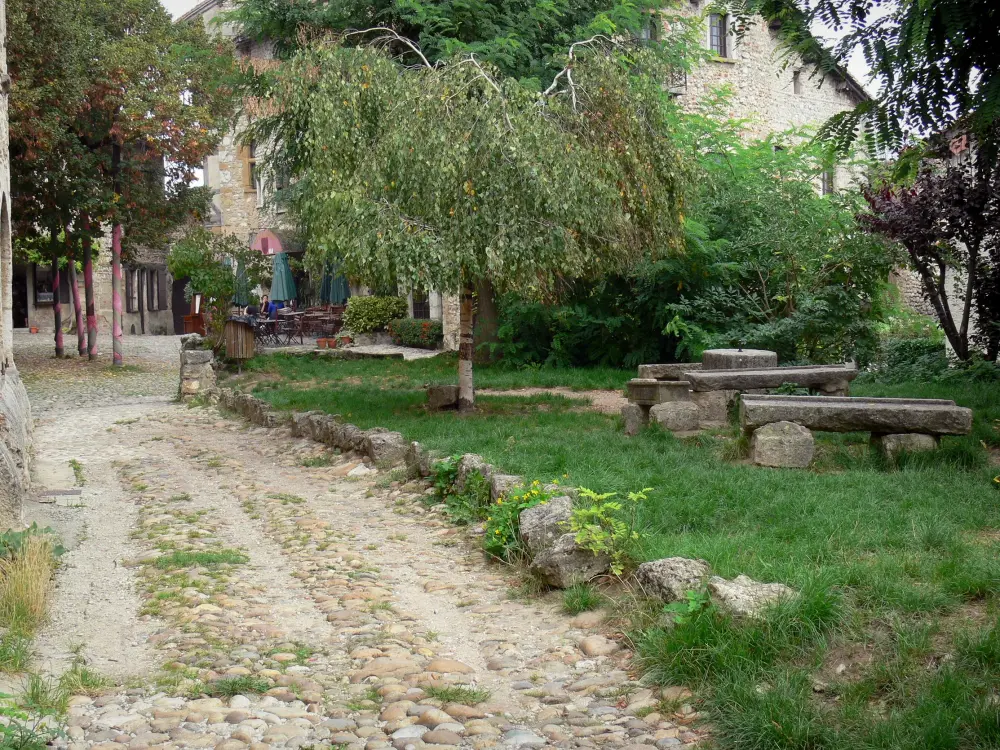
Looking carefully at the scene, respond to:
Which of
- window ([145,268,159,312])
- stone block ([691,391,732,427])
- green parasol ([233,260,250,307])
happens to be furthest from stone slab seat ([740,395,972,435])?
window ([145,268,159,312])

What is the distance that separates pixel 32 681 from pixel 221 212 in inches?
1110

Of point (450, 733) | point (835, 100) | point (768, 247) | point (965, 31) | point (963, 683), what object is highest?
point (835, 100)

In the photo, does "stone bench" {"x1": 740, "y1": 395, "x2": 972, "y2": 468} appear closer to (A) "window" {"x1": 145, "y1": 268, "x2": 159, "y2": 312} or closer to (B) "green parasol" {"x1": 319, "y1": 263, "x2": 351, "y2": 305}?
(B) "green parasol" {"x1": 319, "y1": 263, "x2": 351, "y2": 305}

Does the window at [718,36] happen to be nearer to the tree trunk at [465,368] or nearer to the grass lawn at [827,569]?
the tree trunk at [465,368]

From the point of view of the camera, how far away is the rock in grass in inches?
157

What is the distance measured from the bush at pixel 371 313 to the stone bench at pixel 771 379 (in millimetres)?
15536

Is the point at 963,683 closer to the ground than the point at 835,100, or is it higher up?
closer to the ground

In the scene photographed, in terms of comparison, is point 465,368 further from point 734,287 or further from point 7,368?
point 734,287

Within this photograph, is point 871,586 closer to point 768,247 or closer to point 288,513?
point 288,513

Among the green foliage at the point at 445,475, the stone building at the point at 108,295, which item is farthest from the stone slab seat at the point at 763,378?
the stone building at the point at 108,295

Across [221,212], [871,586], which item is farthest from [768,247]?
[221,212]

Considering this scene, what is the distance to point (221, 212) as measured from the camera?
30.5m

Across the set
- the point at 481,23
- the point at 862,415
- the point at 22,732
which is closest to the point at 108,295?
the point at 481,23

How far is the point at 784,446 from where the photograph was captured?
7.27 m
